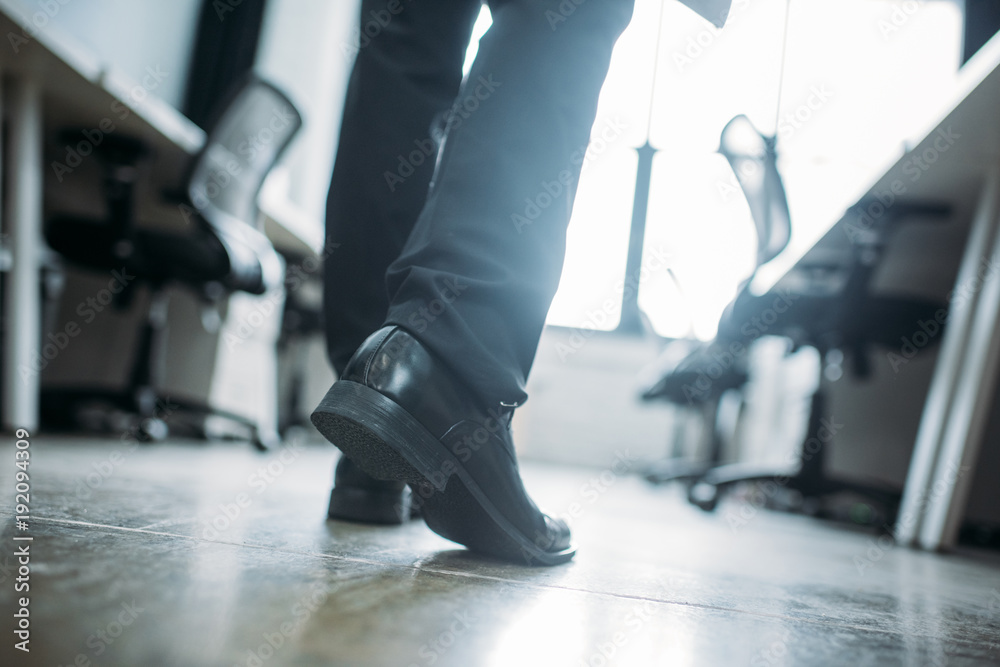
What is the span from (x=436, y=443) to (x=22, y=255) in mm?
1577

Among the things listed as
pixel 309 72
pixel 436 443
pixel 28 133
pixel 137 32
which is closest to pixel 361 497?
pixel 436 443

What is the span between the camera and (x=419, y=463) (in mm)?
594

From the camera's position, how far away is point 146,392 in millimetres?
2258

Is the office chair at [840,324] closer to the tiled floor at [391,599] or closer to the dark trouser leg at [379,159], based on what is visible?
the tiled floor at [391,599]

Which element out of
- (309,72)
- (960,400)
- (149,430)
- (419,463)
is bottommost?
(149,430)

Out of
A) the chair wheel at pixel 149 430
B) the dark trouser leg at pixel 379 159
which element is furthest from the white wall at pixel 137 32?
the dark trouser leg at pixel 379 159

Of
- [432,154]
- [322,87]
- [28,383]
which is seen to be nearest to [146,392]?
[28,383]

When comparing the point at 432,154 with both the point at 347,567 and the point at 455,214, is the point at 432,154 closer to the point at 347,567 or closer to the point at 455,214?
the point at 455,214

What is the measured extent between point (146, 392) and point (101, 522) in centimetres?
182

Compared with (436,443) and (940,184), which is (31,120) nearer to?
(436,443)

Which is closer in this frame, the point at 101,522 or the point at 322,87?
the point at 101,522

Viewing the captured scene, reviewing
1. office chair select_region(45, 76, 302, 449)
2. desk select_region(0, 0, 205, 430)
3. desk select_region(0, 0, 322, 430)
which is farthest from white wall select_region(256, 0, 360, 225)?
desk select_region(0, 0, 205, 430)

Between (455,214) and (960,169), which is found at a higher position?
(960,169)

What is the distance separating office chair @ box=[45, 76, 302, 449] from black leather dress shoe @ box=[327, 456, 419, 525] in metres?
1.34
